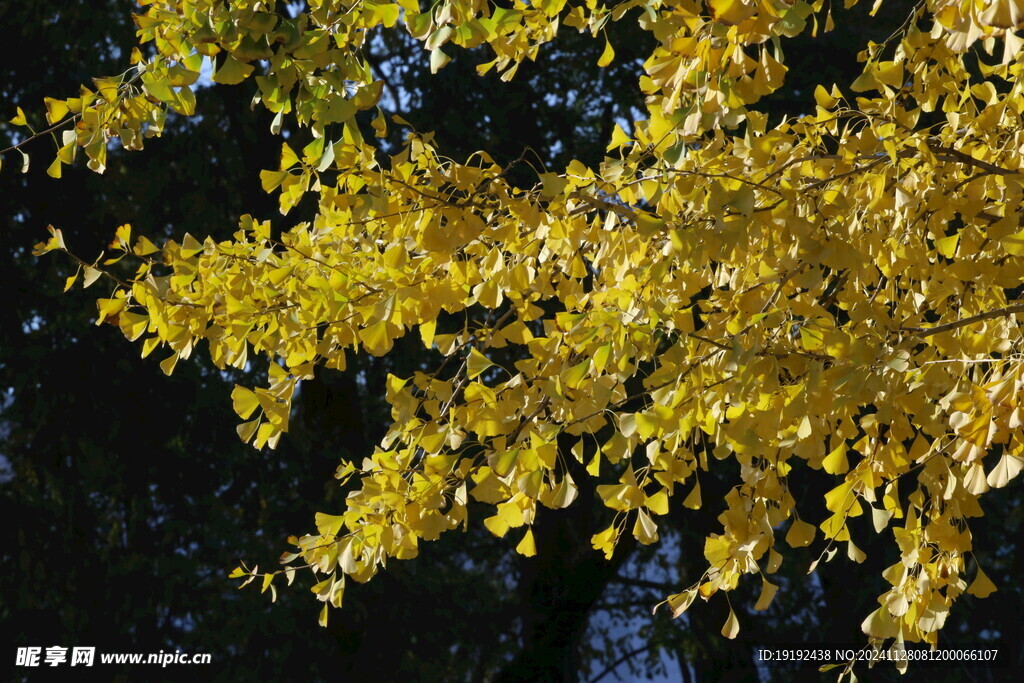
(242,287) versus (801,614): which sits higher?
(801,614)

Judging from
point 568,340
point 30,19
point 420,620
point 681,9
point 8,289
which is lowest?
point 568,340

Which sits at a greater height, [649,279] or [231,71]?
[231,71]

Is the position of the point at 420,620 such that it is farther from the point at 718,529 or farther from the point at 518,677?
the point at 718,529

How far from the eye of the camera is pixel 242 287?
147cm

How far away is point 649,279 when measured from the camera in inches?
50.6

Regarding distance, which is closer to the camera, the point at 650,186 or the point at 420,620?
the point at 650,186

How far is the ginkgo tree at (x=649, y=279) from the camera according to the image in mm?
1067

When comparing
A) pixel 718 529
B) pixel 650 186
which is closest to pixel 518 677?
pixel 718 529

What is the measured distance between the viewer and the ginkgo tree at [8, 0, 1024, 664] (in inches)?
42.0

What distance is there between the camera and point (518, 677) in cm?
396

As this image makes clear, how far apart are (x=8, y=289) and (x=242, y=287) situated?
292 cm

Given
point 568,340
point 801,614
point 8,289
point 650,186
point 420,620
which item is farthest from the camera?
point 801,614

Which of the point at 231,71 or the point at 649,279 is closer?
the point at 231,71

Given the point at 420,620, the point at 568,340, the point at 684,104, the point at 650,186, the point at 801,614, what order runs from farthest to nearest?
the point at 801,614 → the point at 420,620 → the point at 568,340 → the point at 650,186 → the point at 684,104
